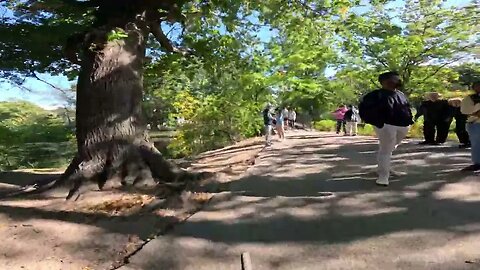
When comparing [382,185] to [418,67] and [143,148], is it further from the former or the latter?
[418,67]

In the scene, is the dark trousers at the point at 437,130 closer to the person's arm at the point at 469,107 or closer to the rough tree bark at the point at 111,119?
the person's arm at the point at 469,107

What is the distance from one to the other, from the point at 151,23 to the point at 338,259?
7270 mm

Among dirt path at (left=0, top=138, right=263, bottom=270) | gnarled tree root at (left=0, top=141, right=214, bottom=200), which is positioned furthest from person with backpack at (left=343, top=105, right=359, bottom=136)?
dirt path at (left=0, top=138, right=263, bottom=270)

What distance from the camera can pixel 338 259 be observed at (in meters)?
4.49

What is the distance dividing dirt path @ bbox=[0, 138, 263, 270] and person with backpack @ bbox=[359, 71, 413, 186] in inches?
111

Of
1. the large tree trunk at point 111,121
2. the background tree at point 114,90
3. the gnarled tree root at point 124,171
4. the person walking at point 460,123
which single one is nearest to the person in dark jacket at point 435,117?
the person walking at point 460,123

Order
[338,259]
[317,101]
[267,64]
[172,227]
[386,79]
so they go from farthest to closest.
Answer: [317,101]
[267,64]
[386,79]
[172,227]
[338,259]

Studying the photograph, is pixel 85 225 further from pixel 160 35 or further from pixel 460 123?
pixel 460 123

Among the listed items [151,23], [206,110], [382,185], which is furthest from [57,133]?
[382,185]

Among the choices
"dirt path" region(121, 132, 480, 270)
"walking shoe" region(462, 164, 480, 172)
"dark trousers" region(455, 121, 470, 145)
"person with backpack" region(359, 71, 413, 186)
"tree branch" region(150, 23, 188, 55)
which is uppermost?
"tree branch" region(150, 23, 188, 55)

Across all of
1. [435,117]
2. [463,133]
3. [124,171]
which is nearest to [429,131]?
[435,117]

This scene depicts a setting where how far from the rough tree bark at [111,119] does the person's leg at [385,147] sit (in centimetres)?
345

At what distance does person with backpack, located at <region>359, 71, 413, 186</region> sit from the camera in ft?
23.9

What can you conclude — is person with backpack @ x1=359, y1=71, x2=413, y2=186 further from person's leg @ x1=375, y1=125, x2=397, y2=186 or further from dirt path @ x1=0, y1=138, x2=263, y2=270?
dirt path @ x1=0, y1=138, x2=263, y2=270
